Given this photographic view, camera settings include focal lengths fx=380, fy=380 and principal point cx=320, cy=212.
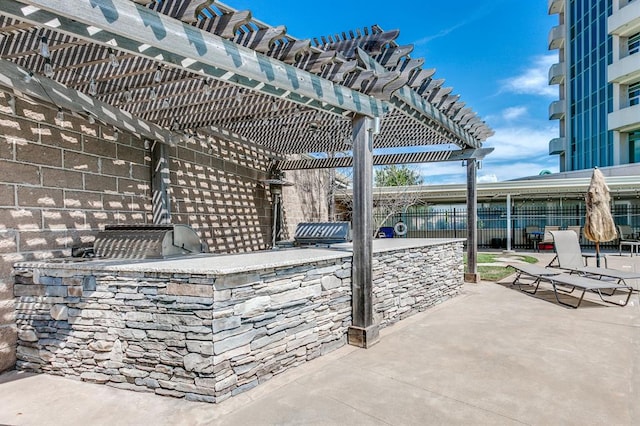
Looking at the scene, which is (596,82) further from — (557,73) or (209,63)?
(209,63)

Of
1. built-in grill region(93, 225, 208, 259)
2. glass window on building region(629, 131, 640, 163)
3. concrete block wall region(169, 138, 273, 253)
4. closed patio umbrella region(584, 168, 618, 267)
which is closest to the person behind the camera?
built-in grill region(93, 225, 208, 259)

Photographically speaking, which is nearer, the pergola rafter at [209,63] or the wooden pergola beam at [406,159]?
the pergola rafter at [209,63]

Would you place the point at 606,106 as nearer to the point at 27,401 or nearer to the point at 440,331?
the point at 440,331

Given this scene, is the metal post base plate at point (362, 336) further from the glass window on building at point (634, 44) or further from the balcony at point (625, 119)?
the glass window on building at point (634, 44)

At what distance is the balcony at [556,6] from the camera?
25.1 m

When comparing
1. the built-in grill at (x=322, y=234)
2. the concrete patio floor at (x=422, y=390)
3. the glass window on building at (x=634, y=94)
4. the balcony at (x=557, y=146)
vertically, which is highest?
the glass window on building at (x=634, y=94)

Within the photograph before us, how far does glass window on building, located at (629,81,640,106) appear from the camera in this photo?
19094 millimetres

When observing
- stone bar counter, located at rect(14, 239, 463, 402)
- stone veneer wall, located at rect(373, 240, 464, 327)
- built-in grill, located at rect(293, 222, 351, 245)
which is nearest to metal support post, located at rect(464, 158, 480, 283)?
stone veneer wall, located at rect(373, 240, 464, 327)

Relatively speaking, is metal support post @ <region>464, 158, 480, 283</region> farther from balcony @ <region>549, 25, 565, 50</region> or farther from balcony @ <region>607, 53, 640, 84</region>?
balcony @ <region>549, 25, 565, 50</region>

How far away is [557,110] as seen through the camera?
25234 millimetres

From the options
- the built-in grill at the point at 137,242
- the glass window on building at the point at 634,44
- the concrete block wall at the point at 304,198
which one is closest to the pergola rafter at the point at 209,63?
the built-in grill at the point at 137,242

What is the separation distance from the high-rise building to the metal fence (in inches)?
214

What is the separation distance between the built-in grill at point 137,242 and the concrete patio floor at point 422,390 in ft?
4.31

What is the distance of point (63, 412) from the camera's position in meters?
2.86
